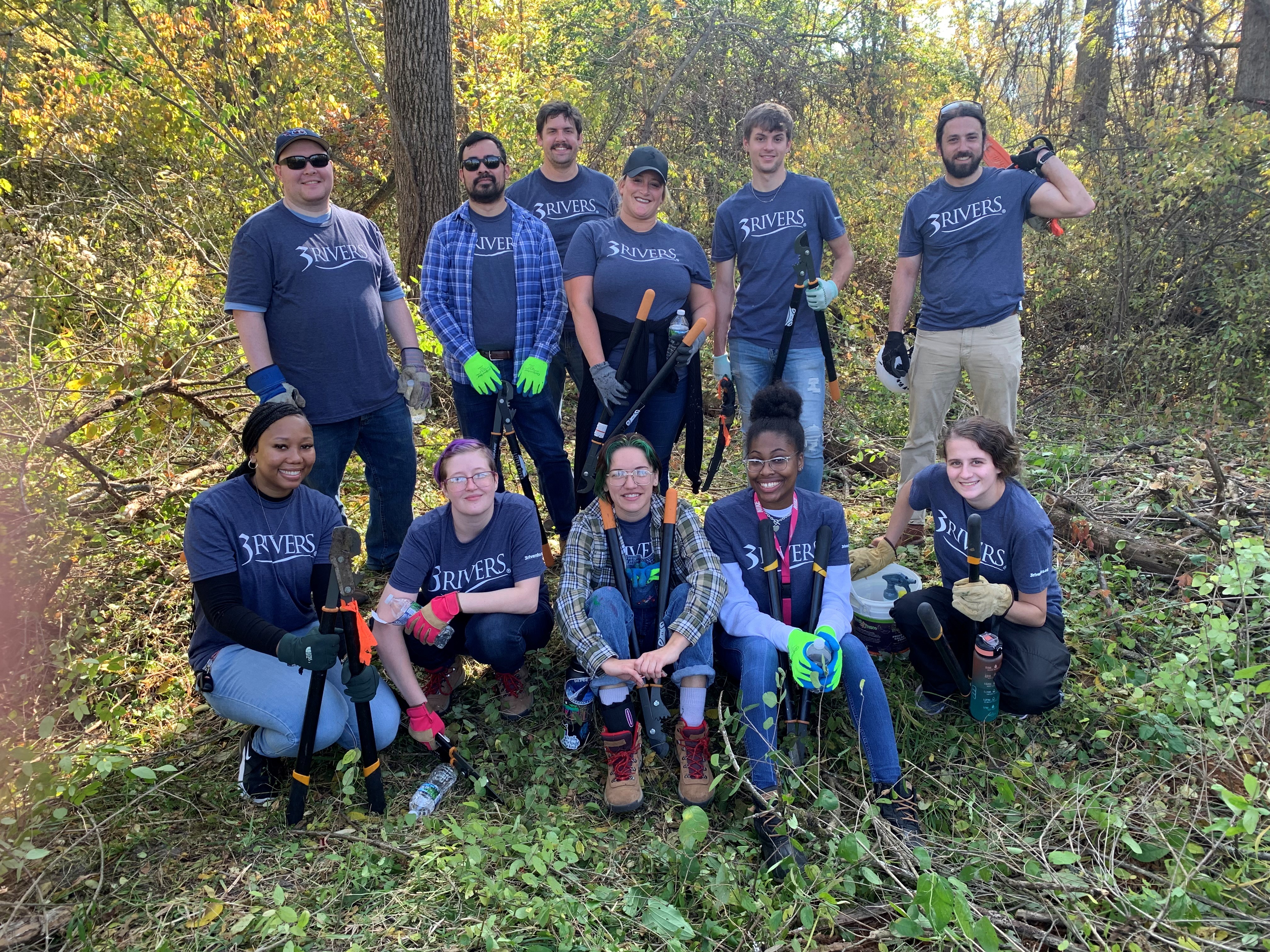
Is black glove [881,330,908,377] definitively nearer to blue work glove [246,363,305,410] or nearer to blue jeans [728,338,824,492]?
blue jeans [728,338,824,492]

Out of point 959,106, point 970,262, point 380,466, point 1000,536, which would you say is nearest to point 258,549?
point 380,466

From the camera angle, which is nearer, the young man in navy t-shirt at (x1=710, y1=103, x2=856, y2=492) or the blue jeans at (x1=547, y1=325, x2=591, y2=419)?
the young man in navy t-shirt at (x1=710, y1=103, x2=856, y2=492)

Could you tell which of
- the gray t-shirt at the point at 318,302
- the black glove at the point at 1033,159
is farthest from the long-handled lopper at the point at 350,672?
the black glove at the point at 1033,159

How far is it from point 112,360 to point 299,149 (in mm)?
2115

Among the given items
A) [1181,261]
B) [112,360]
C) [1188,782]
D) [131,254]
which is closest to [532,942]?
[1188,782]

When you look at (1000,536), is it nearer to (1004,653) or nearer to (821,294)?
(1004,653)

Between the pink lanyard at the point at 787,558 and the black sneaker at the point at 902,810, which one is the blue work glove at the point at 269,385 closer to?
the pink lanyard at the point at 787,558

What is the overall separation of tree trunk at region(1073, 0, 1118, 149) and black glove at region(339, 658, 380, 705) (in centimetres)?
741

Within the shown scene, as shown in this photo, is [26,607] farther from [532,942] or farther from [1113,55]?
[1113,55]

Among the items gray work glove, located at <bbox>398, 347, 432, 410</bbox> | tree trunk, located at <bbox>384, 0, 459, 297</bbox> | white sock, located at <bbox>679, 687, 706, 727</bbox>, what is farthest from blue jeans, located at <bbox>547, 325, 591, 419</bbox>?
tree trunk, located at <bbox>384, 0, 459, 297</bbox>

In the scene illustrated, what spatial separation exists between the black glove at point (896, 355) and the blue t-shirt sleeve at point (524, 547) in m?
2.17

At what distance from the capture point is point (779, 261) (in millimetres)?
3908

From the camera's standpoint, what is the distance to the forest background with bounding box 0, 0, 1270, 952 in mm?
2324

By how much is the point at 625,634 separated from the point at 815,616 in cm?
71
